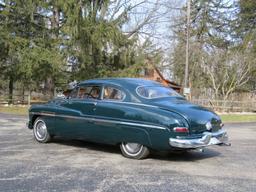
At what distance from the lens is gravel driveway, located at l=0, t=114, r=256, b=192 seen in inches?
263

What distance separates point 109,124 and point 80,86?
5.22ft

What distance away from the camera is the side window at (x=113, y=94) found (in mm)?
9530

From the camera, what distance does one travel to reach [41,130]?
36.5 feet

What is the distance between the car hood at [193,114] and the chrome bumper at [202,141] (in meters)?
0.13

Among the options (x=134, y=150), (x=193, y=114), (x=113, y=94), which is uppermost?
(x=113, y=94)

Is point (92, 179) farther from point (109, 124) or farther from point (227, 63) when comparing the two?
point (227, 63)

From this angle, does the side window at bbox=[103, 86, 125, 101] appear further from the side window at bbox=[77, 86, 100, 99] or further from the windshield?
the windshield

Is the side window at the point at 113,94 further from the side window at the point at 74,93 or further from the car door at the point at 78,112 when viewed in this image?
the side window at the point at 74,93

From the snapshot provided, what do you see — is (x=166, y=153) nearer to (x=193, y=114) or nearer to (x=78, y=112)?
(x=193, y=114)

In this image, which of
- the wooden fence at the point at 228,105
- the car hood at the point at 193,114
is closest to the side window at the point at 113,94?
the car hood at the point at 193,114

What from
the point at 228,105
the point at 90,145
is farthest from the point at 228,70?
the point at 90,145

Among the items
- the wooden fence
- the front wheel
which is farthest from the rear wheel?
the wooden fence

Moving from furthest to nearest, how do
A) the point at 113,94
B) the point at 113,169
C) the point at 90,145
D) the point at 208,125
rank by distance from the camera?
the point at 90,145, the point at 113,94, the point at 208,125, the point at 113,169

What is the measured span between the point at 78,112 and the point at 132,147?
1.62m
